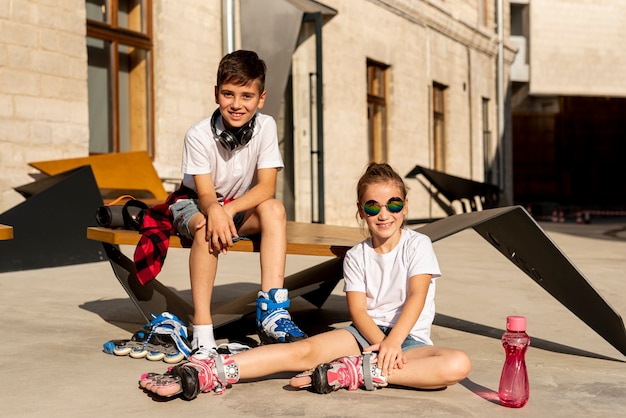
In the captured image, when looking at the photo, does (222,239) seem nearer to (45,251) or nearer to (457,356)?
(457,356)

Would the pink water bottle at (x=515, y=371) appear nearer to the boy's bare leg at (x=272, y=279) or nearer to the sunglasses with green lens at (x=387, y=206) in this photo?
the sunglasses with green lens at (x=387, y=206)

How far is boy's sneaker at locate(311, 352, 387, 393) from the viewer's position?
285 centimetres

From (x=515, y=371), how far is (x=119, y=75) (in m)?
7.33

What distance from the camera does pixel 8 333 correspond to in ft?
12.9

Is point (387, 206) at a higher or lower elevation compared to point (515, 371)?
higher

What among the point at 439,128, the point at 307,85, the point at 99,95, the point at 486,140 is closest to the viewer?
the point at 99,95

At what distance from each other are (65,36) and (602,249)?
618cm

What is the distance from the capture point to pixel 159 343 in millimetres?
3514

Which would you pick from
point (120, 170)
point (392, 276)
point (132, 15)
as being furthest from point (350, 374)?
point (132, 15)

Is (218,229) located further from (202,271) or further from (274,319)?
(274,319)

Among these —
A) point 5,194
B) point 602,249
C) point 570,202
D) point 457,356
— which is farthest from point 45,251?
point 570,202

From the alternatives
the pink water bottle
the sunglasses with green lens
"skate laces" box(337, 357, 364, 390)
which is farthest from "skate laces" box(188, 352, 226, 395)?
the pink water bottle

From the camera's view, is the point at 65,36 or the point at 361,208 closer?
the point at 361,208

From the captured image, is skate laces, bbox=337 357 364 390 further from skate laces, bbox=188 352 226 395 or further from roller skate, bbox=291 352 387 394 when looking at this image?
skate laces, bbox=188 352 226 395
